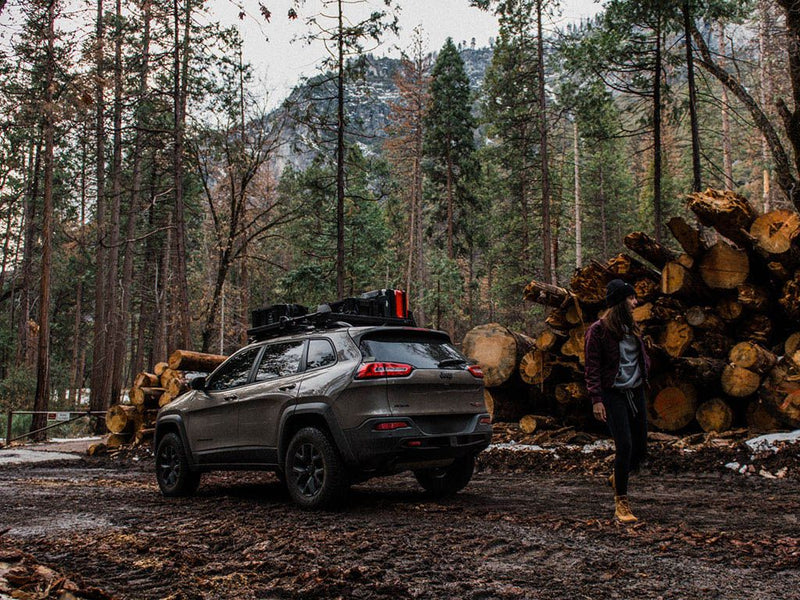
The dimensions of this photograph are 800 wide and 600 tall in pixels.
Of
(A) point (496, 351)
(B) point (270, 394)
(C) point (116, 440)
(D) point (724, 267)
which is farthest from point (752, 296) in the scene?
(C) point (116, 440)

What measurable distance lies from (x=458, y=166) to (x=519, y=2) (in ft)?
41.9

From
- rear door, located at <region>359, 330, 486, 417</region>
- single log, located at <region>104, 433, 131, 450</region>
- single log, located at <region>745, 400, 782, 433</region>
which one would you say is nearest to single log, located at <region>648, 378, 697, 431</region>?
single log, located at <region>745, 400, 782, 433</region>

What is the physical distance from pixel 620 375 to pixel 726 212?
4161mm

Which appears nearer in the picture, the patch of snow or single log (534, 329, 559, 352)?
the patch of snow

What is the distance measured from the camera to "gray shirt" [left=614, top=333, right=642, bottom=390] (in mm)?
5527

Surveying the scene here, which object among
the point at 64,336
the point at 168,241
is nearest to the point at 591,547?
the point at 168,241

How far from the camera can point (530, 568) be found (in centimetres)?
387

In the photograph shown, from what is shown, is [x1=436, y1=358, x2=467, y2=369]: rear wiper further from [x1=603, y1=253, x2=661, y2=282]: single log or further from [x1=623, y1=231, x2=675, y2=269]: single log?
[x1=603, y1=253, x2=661, y2=282]: single log

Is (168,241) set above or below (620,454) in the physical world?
above

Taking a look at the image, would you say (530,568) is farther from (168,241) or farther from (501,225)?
(168,241)

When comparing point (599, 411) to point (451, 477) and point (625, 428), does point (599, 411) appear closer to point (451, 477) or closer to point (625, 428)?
point (625, 428)

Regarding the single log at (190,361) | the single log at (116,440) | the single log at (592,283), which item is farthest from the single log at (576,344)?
the single log at (116,440)

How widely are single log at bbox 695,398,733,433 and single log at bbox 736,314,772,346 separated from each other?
1.06 meters

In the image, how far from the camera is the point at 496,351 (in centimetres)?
1106
